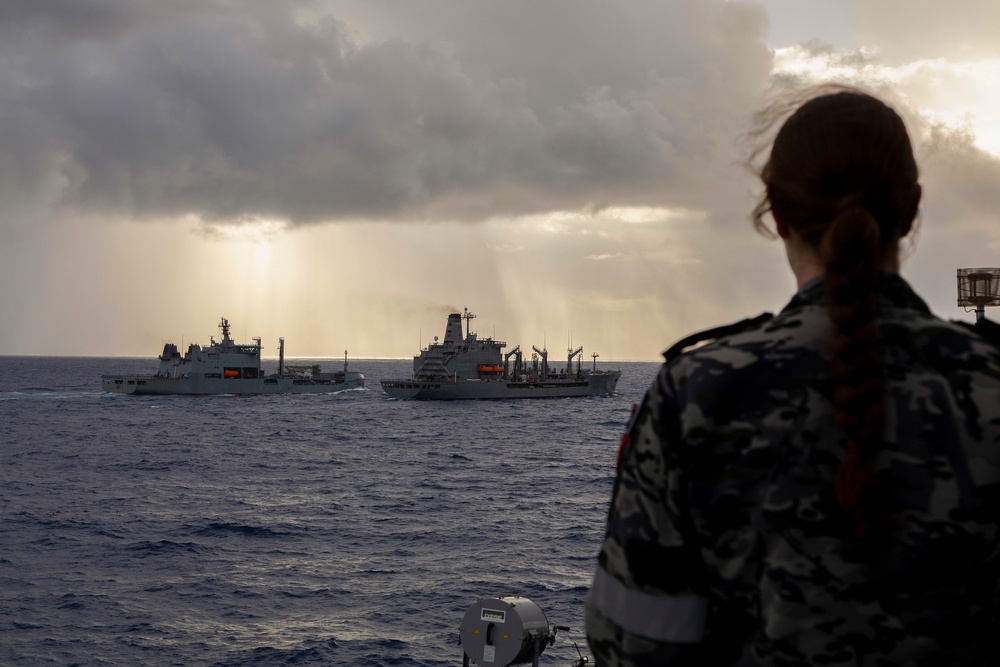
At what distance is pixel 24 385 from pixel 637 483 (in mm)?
179333

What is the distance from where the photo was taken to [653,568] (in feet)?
6.03

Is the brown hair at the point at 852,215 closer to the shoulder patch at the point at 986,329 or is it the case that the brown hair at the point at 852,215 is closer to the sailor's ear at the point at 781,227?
the sailor's ear at the point at 781,227

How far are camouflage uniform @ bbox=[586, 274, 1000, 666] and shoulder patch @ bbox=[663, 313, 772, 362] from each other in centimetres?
6

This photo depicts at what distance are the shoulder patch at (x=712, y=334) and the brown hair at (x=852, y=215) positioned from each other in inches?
6.8

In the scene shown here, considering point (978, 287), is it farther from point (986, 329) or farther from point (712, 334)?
point (712, 334)

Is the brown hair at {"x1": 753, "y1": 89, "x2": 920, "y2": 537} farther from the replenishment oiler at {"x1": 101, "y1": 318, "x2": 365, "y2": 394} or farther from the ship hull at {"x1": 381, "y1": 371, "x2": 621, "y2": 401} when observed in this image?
the replenishment oiler at {"x1": 101, "y1": 318, "x2": 365, "y2": 394}

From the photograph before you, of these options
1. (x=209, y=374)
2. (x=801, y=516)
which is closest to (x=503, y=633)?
(x=801, y=516)

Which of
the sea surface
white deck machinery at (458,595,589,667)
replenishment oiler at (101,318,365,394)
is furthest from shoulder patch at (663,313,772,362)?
replenishment oiler at (101,318,365,394)

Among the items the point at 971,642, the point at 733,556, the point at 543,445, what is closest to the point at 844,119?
the point at 733,556

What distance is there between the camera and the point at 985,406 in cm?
178

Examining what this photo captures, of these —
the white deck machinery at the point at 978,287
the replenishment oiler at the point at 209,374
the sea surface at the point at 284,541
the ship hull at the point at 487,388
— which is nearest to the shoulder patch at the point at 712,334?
the white deck machinery at the point at 978,287

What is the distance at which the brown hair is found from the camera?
68.0 inches

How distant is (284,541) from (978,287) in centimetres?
2778

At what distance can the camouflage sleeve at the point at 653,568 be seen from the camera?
1.82 meters
